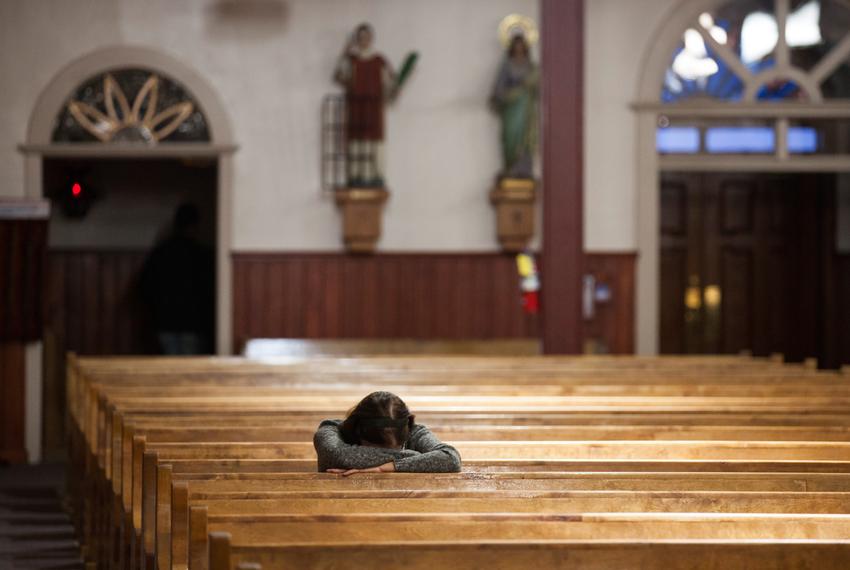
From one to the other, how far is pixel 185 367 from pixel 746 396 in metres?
3.01

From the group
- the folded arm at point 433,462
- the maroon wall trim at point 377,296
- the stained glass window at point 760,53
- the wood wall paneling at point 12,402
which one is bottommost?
the wood wall paneling at point 12,402

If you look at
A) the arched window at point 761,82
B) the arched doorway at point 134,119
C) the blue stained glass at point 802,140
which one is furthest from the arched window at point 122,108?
the blue stained glass at point 802,140

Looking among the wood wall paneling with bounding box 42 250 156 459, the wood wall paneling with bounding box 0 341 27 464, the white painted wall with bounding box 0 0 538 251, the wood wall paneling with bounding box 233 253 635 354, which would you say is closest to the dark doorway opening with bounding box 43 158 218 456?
the wood wall paneling with bounding box 42 250 156 459

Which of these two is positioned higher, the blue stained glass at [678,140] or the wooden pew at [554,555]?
the blue stained glass at [678,140]

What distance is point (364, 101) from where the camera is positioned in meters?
10.6

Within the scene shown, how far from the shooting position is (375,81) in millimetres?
10602

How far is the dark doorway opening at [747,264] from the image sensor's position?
1230cm

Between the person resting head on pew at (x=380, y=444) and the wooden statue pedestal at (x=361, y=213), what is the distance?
6.58 meters

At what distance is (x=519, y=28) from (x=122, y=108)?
3066 millimetres

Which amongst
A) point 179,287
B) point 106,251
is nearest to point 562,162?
point 179,287

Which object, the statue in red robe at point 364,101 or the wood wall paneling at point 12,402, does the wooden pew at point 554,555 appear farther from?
the wood wall paneling at point 12,402

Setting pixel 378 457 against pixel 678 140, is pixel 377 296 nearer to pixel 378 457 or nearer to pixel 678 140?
pixel 678 140

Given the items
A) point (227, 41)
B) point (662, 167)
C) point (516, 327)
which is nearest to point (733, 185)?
point (662, 167)

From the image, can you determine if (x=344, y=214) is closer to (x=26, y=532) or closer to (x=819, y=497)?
(x=26, y=532)
